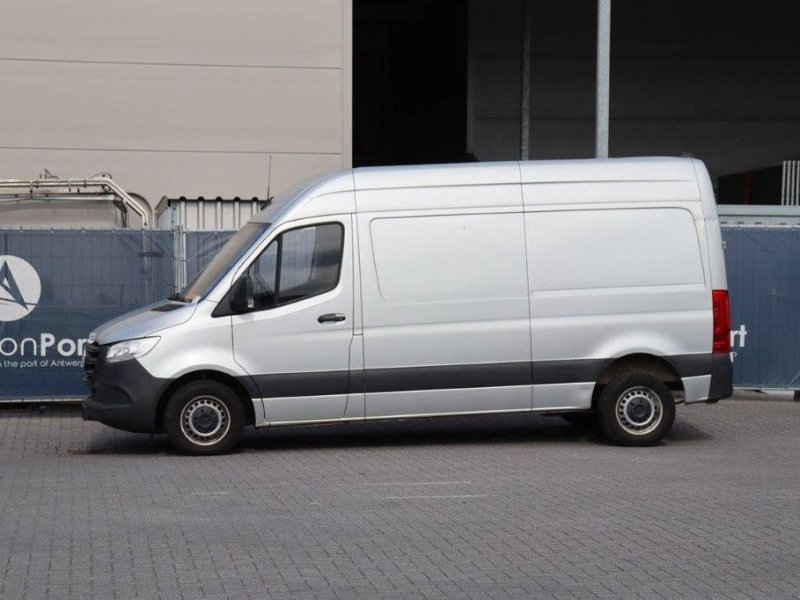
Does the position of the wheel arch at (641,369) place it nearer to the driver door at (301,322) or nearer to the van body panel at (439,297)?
the van body panel at (439,297)

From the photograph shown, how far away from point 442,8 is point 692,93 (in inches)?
274

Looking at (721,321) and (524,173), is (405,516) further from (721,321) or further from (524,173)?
(721,321)

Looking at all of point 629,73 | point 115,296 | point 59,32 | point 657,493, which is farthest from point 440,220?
point 629,73

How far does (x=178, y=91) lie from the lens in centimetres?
1903

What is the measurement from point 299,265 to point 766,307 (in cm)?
651

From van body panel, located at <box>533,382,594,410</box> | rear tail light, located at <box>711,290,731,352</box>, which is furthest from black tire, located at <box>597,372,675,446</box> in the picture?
rear tail light, located at <box>711,290,731,352</box>

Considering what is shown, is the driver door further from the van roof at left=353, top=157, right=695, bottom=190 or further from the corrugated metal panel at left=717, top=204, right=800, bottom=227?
the corrugated metal panel at left=717, top=204, right=800, bottom=227

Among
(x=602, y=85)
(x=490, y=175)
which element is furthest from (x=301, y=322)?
(x=602, y=85)

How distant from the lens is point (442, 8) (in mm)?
29688

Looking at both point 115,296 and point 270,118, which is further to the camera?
point 270,118

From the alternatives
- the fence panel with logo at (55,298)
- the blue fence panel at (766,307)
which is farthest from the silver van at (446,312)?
the blue fence panel at (766,307)

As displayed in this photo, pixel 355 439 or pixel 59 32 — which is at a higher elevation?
pixel 59 32

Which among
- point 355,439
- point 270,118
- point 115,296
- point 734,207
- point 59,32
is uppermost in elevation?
point 59,32

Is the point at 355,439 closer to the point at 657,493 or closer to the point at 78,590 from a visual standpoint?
the point at 657,493
